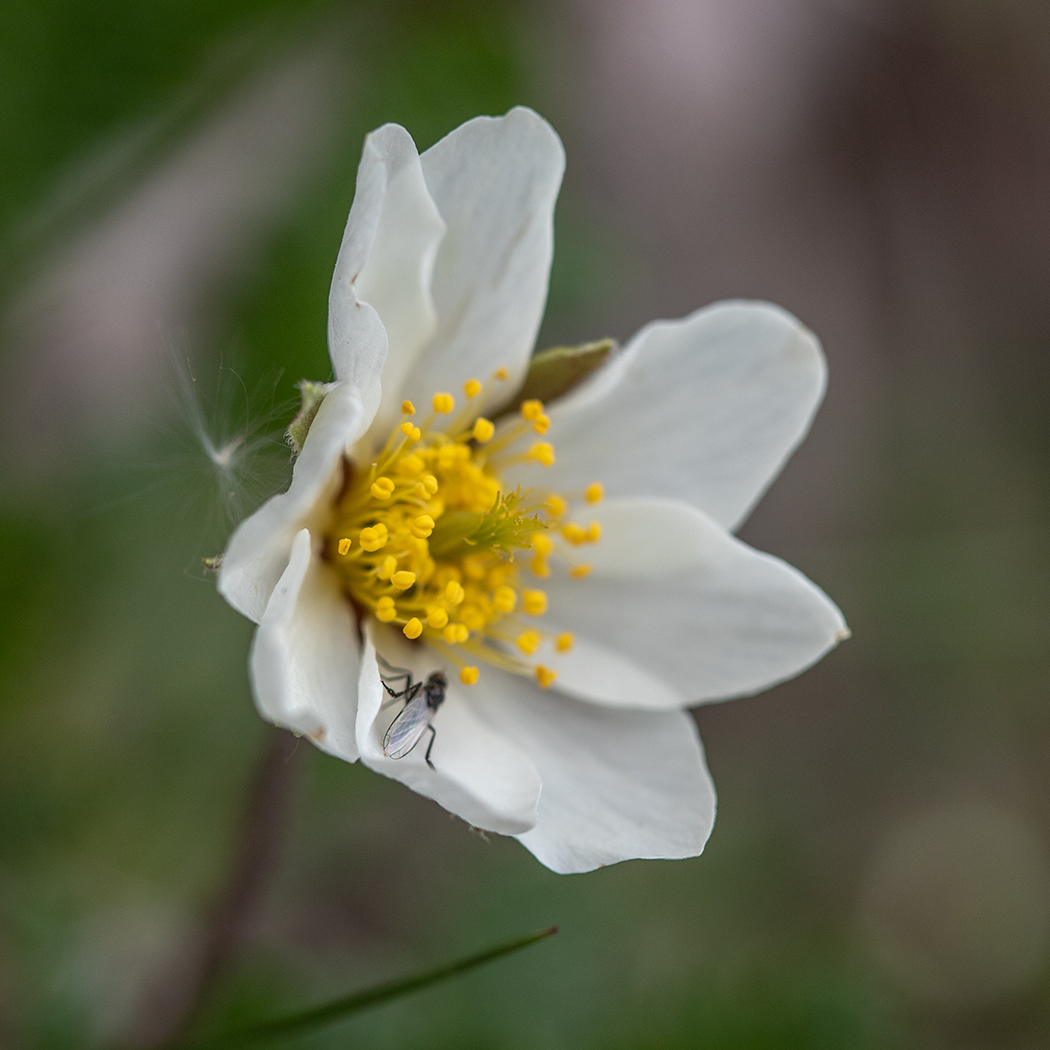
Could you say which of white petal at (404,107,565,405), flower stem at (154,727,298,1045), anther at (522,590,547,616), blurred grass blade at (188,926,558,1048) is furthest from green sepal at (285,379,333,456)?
blurred grass blade at (188,926,558,1048)

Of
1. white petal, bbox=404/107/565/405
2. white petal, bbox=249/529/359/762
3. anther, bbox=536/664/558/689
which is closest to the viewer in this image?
white petal, bbox=249/529/359/762

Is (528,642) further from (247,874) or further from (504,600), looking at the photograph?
(247,874)

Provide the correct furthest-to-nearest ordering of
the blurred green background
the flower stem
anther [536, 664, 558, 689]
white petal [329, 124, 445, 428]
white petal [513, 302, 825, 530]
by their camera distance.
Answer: the blurred green background < the flower stem < white petal [513, 302, 825, 530] < anther [536, 664, 558, 689] < white petal [329, 124, 445, 428]

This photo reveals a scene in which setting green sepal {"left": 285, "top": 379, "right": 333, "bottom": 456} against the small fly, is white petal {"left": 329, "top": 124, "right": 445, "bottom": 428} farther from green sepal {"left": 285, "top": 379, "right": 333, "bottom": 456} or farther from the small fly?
the small fly

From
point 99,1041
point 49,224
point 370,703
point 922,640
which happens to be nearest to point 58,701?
point 99,1041

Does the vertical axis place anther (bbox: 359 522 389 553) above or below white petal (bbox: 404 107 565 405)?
below

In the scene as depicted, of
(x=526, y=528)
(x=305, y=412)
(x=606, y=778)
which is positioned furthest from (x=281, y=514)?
(x=606, y=778)

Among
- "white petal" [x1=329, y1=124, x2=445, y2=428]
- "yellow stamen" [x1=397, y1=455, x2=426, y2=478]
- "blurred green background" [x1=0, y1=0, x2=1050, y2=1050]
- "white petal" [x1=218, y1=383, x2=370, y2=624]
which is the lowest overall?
"blurred green background" [x1=0, y1=0, x2=1050, y2=1050]
